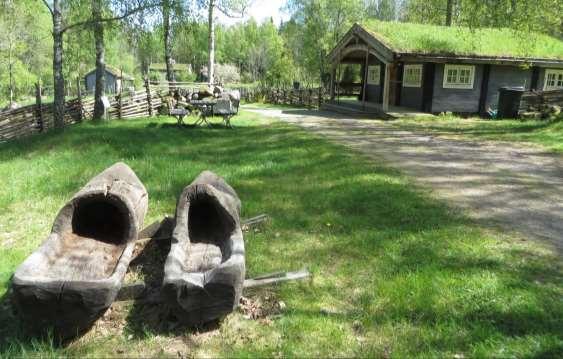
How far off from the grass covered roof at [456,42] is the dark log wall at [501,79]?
2.48 feet

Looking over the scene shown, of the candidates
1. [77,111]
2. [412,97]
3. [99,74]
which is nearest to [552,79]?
[412,97]


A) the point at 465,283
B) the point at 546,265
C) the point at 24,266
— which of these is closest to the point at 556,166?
the point at 546,265

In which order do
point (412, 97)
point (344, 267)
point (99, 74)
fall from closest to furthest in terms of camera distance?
1. point (344, 267)
2. point (99, 74)
3. point (412, 97)

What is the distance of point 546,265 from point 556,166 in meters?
6.02

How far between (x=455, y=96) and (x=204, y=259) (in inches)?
717

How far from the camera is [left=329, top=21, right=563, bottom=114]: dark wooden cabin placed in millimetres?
19109

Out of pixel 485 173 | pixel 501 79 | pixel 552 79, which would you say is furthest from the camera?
pixel 552 79

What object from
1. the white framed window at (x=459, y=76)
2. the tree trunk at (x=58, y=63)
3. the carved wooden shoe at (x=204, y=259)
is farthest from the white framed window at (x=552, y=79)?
the carved wooden shoe at (x=204, y=259)

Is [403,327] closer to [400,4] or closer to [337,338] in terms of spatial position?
[337,338]

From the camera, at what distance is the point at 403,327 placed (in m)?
3.79

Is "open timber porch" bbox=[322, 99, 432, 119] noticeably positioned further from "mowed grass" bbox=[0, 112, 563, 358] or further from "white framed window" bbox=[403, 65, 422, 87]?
"mowed grass" bbox=[0, 112, 563, 358]

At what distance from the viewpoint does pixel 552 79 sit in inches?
862

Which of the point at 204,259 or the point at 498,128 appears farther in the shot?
the point at 498,128

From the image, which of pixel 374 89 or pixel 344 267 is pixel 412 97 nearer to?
pixel 374 89
